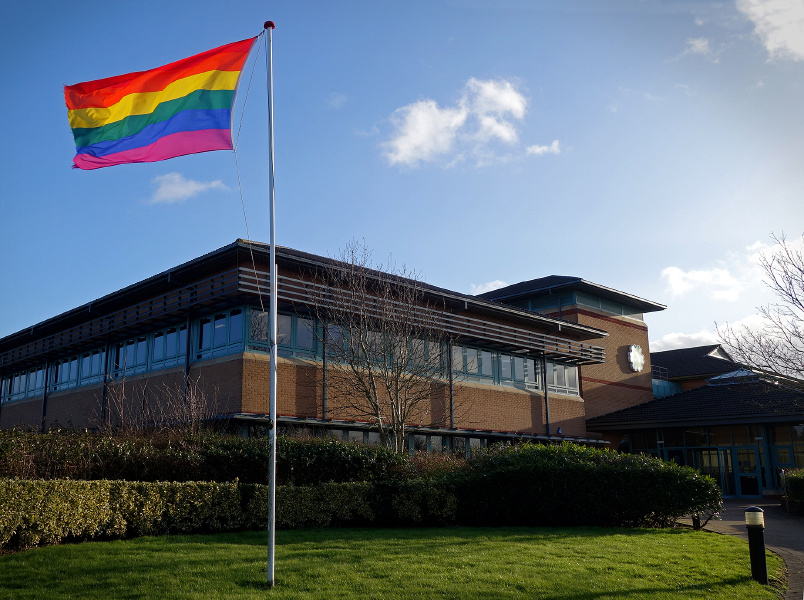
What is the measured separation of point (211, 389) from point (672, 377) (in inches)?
1385

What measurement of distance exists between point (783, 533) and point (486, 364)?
13355mm

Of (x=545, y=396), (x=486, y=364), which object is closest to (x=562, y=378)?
(x=545, y=396)

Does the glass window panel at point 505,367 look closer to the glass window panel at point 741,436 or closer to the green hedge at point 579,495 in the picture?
the glass window panel at point 741,436

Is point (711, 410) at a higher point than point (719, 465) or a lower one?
higher

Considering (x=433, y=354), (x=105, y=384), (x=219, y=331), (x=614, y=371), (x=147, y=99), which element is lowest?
(x=105, y=384)

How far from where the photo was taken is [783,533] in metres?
15.9

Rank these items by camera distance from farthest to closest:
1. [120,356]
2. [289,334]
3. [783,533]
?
[120,356]
[289,334]
[783,533]

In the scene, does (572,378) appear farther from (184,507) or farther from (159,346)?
(184,507)

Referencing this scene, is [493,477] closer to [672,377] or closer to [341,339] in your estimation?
[341,339]

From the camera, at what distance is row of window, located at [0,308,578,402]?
68.8ft

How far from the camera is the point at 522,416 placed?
28875 millimetres

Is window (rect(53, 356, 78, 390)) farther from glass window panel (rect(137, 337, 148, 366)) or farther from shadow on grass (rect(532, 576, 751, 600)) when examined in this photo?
shadow on grass (rect(532, 576, 751, 600))

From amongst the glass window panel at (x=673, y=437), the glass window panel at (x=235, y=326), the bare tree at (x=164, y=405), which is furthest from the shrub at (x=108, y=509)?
the glass window panel at (x=673, y=437)

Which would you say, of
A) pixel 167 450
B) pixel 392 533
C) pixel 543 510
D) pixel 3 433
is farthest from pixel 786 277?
pixel 3 433
